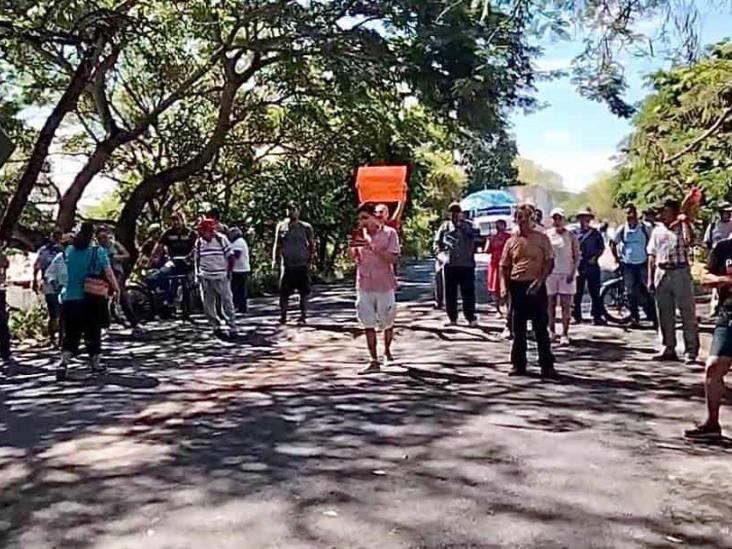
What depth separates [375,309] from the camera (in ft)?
33.4

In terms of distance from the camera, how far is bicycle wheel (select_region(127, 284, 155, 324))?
15927mm

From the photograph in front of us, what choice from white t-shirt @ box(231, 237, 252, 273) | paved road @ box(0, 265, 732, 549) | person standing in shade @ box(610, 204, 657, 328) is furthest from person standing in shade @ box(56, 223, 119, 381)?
person standing in shade @ box(610, 204, 657, 328)

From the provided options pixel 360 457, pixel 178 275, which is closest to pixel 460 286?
pixel 178 275

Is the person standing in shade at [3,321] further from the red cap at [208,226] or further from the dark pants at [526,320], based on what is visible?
the dark pants at [526,320]

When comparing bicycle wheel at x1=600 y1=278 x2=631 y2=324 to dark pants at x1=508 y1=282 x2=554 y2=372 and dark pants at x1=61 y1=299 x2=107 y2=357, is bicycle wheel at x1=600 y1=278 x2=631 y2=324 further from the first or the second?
dark pants at x1=61 y1=299 x2=107 y2=357

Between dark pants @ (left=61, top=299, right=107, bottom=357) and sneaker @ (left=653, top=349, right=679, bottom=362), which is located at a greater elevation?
dark pants @ (left=61, top=299, right=107, bottom=357)

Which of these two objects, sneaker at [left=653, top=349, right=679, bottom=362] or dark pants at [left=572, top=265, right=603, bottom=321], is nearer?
sneaker at [left=653, top=349, right=679, bottom=362]

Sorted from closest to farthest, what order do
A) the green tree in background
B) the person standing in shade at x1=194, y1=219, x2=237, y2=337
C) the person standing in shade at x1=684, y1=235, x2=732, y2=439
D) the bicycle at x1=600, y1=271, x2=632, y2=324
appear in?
the person standing in shade at x1=684, y1=235, x2=732, y2=439
the green tree in background
the person standing in shade at x1=194, y1=219, x2=237, y2=337
the bicycle at x1=600, y1=271, x2=632, y2=324

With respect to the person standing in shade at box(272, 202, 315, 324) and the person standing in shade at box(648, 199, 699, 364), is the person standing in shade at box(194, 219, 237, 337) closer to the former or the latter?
the person standing in shade at box(272, 202, 315, 324)

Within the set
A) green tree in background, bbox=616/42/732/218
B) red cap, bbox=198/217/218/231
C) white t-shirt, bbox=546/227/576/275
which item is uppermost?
green tree in background, bbox=616/42/732/218

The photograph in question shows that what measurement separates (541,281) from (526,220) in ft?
2.13

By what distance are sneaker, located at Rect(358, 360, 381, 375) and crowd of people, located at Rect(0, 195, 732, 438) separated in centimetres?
2

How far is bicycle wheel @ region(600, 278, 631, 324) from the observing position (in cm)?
1406

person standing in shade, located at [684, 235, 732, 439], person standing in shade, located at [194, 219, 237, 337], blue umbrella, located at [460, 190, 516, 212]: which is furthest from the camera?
blue umbrella, located at [460, 190, 516, 212]
